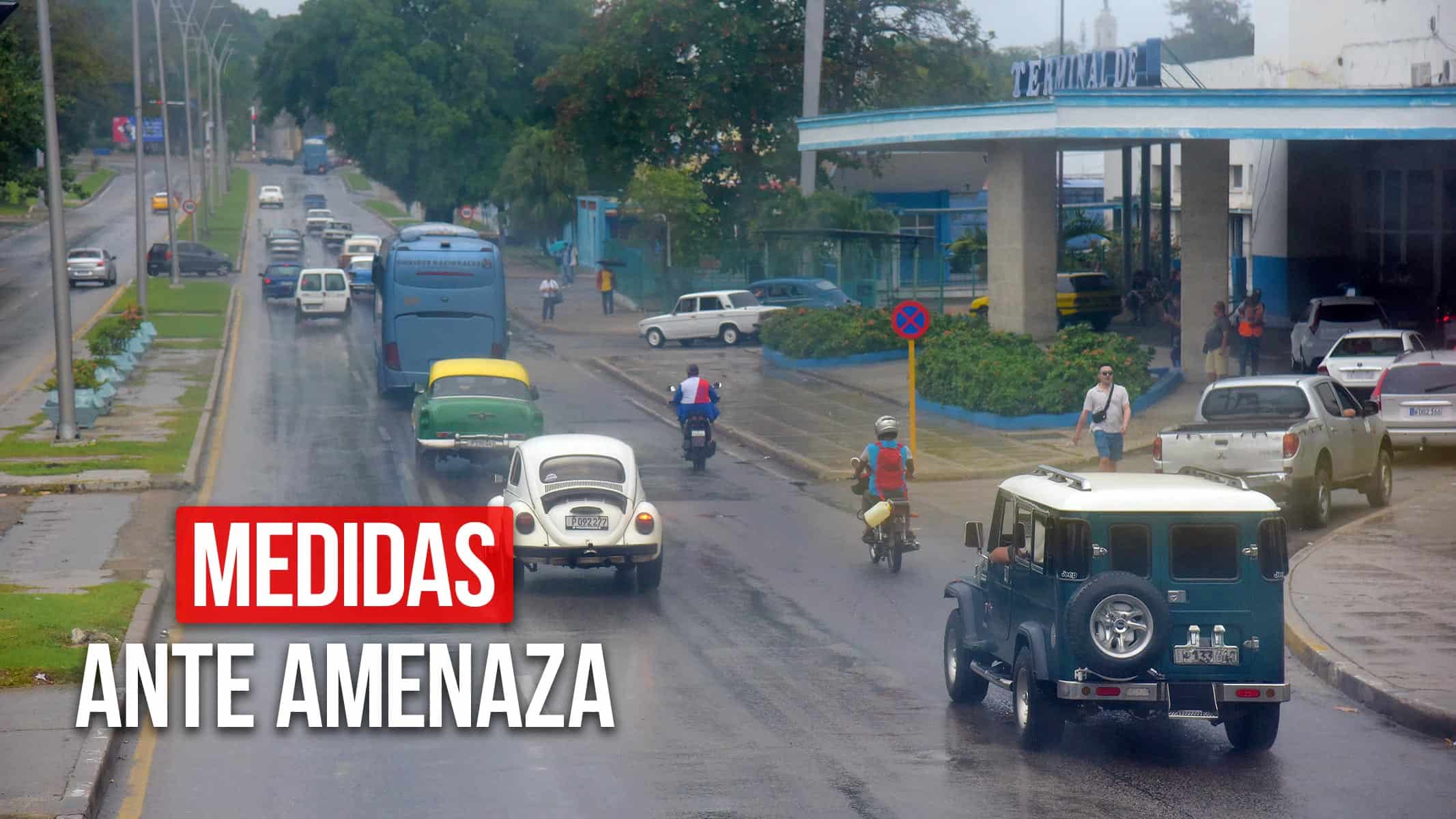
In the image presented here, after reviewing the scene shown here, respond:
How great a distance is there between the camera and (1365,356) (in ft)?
104

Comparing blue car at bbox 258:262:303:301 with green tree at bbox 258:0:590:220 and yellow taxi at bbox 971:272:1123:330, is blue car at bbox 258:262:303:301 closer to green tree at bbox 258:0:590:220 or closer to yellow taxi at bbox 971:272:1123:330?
green tree at bbox 258:0:590:220

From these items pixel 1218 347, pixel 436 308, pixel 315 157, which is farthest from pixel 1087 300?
pixel 315 157

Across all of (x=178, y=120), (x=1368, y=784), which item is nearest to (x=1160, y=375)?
(x=1368, y=784)

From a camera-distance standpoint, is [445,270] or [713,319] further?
[713,319]

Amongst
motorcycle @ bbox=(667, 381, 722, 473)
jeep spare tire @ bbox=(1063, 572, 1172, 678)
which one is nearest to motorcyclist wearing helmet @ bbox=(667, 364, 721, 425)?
motorcycle @ bbox=(667, 381, 722, 473)

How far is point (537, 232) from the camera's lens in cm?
8906

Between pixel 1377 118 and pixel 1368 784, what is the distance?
23.4m

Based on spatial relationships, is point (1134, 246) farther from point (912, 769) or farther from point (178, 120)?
point (178, 120)

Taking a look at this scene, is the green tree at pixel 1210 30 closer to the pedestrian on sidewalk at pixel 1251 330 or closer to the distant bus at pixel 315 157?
the distant bus at pixel 315 157

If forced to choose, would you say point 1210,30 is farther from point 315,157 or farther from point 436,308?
point 436,308

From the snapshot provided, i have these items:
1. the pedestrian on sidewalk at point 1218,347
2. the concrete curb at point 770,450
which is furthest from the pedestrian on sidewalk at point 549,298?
the pedestrian on sidewalk at point 1218,347

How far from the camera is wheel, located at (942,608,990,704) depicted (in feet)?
43.1

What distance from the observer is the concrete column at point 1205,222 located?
3691 cm

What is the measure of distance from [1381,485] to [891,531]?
26.2 ft
